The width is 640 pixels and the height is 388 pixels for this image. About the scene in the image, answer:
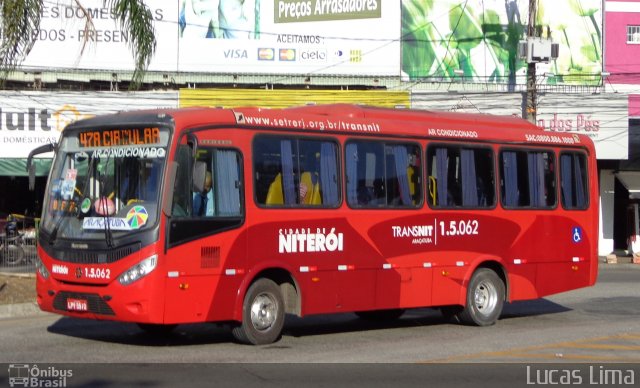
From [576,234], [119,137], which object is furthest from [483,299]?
[119,137]

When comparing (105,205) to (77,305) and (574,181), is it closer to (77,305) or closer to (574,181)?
(77,305)

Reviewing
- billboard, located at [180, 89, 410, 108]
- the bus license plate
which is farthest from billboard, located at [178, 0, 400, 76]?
the bus license plate

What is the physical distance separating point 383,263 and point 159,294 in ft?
12.8

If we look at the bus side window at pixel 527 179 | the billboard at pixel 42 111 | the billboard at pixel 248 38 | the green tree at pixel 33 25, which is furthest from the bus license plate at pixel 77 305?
the billboard at pixel 248 38

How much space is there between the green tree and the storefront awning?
1202 centimetres

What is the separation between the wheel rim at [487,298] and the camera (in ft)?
55.0

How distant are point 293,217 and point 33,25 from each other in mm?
8460

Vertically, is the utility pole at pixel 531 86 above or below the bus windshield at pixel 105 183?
above

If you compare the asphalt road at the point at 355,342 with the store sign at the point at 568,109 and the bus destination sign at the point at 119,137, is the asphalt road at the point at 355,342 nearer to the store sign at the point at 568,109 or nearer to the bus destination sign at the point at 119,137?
the bus destination sign at the point at 119,137

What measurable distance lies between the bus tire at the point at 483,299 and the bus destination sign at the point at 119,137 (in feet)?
19.8

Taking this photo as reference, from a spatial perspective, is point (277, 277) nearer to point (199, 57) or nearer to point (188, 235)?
point (188, 235)

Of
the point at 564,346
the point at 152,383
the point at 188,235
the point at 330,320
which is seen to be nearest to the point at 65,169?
the point at 188,235

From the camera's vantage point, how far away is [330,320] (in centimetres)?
1730

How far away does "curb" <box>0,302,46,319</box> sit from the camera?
1725 centimetres
